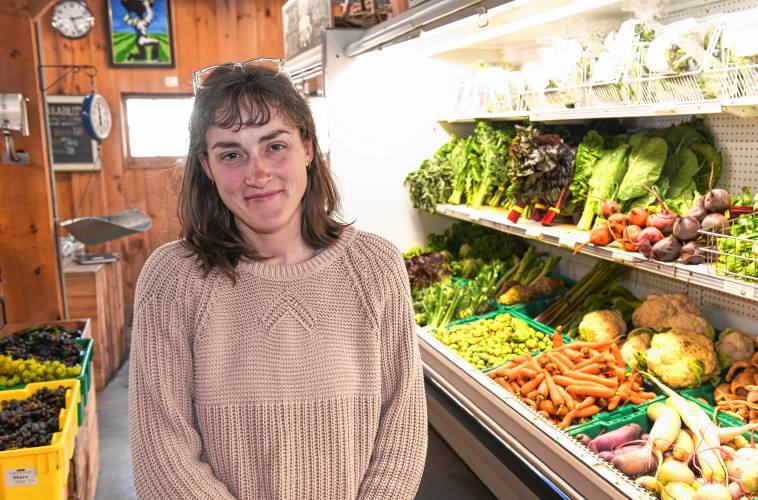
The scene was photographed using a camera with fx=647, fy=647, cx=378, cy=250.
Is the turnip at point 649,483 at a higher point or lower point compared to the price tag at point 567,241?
lower

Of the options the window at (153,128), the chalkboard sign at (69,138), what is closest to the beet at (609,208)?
the window at (153,128)

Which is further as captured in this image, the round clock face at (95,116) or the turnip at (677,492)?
the round clock face at (95,116)

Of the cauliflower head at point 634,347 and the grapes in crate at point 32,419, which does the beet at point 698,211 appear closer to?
the cauliflower head at point 634,347

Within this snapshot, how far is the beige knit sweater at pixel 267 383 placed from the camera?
58.1 inches

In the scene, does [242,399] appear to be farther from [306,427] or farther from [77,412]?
[77,412]

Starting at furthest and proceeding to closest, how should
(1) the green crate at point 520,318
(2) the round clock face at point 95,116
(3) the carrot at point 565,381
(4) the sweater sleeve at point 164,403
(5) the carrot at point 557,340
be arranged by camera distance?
(2) the round clock face at point 95,116
(1) the green crate at point 520,318
(5) the carrot at point 557,340
(3) the carrot at point 565,381
(4) the sweater sleeve at point 164,403

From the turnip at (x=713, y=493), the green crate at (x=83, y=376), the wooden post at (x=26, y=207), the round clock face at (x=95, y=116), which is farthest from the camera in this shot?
the round clock face at (x=95, y=116)

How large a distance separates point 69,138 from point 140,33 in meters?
1.32

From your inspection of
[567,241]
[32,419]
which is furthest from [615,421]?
[32,419]

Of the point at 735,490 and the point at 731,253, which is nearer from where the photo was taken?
the point at 735,490

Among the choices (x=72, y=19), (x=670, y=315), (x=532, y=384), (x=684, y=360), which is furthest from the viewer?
(x=72, y=19)

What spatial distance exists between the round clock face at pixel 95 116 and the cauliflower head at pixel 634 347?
473 centimetres

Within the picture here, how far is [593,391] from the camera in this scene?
8.75ft

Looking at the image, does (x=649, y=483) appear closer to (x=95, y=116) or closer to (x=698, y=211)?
(x=698, y=211)
